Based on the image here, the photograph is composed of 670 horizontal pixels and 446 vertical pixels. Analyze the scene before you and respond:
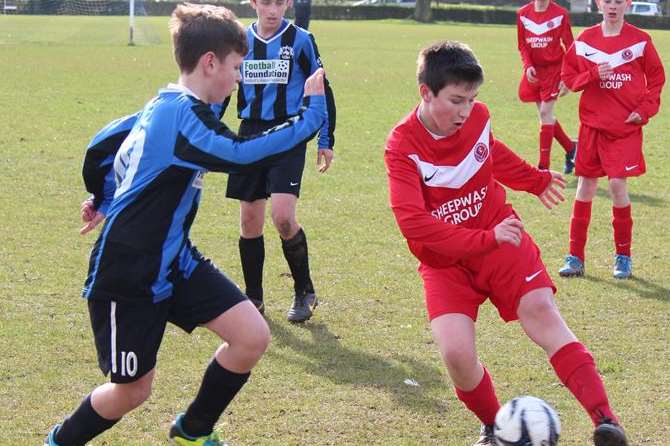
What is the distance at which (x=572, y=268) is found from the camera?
7.57 m

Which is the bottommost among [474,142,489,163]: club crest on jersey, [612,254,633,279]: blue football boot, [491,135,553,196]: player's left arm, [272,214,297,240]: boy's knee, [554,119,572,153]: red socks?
[554,119,572,153]: red socks

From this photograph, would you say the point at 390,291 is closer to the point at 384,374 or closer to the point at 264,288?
the point at 264,288

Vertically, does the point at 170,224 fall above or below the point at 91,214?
above

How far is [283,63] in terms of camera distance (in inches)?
256

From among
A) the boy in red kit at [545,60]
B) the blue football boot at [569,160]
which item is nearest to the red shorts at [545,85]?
the boy in red kit at [545,60]

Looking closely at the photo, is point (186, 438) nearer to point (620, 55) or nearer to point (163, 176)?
point (163, 176)

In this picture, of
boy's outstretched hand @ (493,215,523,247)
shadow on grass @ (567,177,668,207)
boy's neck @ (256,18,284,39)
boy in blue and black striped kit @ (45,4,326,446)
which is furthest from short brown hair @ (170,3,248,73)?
shadow on grass @ (567,177,668,207)

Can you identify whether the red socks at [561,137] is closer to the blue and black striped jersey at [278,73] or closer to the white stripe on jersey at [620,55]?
the white stripe on jersey at [620,55]

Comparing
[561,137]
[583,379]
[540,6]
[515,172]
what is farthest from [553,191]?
[540,6]

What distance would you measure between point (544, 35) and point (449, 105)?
24.9 ft

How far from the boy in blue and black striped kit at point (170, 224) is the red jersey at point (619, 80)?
3.94 metres

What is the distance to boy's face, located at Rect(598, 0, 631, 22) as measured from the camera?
749cm

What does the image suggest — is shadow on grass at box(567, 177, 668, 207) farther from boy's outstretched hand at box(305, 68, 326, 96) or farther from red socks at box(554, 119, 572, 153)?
boy's outstretched hand at box(305, 68, 326, 96)

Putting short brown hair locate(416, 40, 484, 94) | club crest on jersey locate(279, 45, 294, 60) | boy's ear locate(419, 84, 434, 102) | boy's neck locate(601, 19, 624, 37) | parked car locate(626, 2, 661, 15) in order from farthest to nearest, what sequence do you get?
1. parked car locate(626, 2, 661, 15)
2. boy's neck locate(601, 19, 624, 37)
3. club crest on jersey locate(279, 45, 294, 60)
4. boy's ear locate(419, 84, 434, 102)
5. short brown hair locate(416, 40, 484, 94)
